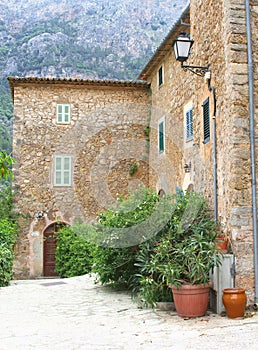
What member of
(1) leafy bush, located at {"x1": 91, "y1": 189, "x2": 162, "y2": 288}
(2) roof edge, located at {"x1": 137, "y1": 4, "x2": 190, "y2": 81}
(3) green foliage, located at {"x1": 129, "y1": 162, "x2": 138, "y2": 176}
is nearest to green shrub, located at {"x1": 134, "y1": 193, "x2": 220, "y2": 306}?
(1) leafy bush, located at {"x1": 91, "y1": 189, "x2": 162, "y2": 288}

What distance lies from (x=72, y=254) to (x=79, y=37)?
38021 millimetres

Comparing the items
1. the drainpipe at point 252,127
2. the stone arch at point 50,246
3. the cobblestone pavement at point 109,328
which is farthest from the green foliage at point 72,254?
the drainpipe at point 252,127

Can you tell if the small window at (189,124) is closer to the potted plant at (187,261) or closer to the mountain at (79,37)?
the potted plant at (187,261)

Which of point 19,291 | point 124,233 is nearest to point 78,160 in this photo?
point 19,291

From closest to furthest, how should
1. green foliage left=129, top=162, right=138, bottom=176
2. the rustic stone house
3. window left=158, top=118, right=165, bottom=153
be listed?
1. the rustic stone house
2. window left=158, top=118, right=165, bottom=153
3. green foliage left=129, top=162, right=138, bottom=176

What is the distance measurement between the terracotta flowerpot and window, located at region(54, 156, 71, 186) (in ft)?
34.1

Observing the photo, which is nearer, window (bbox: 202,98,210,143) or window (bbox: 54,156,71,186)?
window (bbox: 202,98,210,143)

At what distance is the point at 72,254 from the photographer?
13.1 meters

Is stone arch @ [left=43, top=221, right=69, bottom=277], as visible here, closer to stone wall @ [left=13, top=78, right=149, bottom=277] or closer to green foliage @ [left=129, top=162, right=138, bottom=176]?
stone wall @ [left=13, top=78, right=149, bottom=277]

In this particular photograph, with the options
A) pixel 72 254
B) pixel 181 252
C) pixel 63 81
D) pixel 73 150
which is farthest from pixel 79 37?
pixel 181 252

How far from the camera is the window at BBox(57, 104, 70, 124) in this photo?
15109 mm

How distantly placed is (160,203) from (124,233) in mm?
900

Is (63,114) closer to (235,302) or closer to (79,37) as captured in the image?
(235,302)

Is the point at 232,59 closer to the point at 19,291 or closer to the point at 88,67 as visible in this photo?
the point at 19,291
